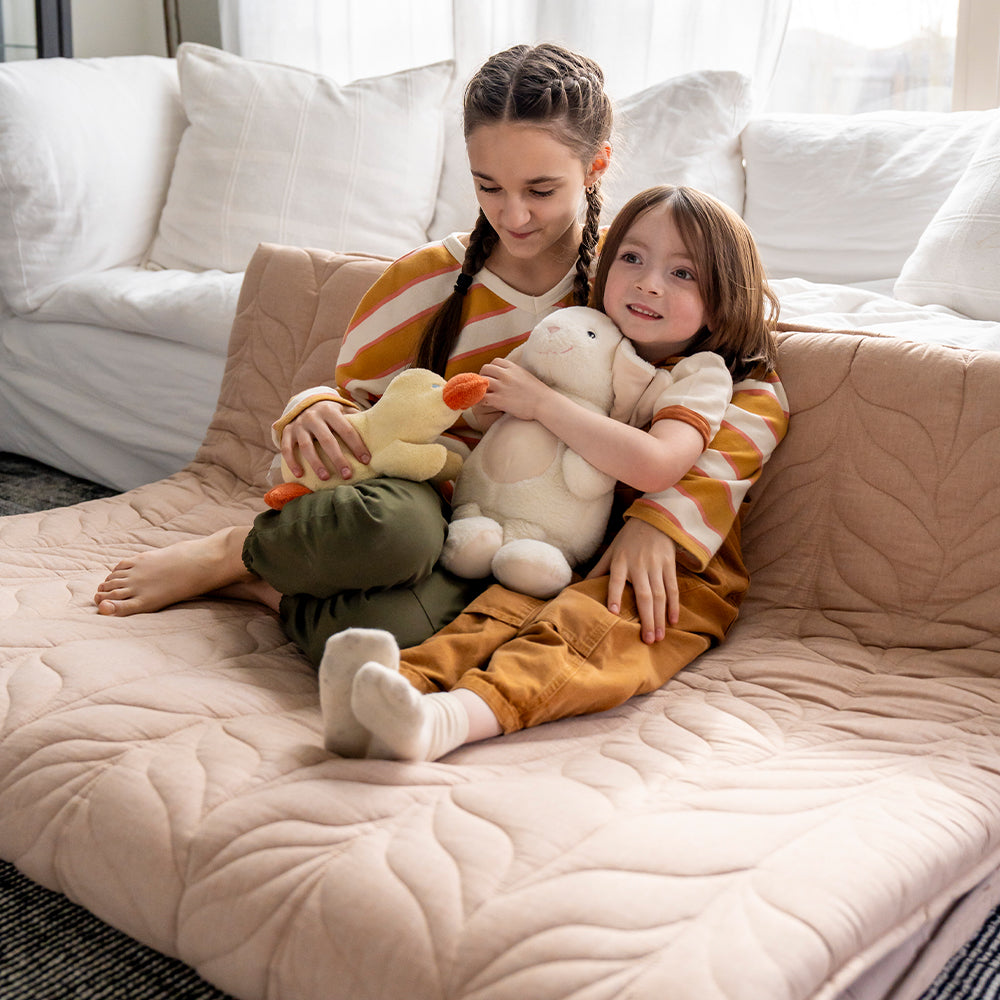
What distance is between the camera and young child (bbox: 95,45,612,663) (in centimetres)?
103

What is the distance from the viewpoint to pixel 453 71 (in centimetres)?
252

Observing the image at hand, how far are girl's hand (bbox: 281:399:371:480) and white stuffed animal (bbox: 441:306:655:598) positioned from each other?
0.13 m

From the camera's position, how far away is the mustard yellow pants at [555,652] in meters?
0.94

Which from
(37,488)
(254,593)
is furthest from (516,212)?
(37,488)

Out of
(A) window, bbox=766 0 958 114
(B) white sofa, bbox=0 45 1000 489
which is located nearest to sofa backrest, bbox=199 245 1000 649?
(B) white sofa, bbox=0 45 1000 489

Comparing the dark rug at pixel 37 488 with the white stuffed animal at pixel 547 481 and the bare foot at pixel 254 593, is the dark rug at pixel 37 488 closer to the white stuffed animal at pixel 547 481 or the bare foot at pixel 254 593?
the bare foot at pixel 254 593

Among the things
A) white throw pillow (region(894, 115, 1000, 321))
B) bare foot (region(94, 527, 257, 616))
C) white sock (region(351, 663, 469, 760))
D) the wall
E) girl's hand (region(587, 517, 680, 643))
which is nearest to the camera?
white sock (region(351, 663, 469, 760))

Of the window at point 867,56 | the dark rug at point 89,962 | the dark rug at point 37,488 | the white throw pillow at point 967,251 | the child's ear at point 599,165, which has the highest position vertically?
the window at point 867,56

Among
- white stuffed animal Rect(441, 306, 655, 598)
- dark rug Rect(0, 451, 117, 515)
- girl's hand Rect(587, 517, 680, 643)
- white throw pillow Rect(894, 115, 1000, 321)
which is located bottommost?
dark rug Rect(0, 451, 117, 515)

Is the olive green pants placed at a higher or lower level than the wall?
lower

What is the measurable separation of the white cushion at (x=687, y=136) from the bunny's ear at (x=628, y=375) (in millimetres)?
1030

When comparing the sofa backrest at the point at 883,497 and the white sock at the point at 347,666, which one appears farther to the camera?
the sofa backrest at the point at 883,497

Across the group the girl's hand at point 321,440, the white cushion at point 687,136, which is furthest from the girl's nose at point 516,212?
the white cushion at point 687,136

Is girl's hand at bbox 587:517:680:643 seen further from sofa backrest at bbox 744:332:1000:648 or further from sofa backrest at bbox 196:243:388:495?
sofa backrest at bbox 196:243:388:495
